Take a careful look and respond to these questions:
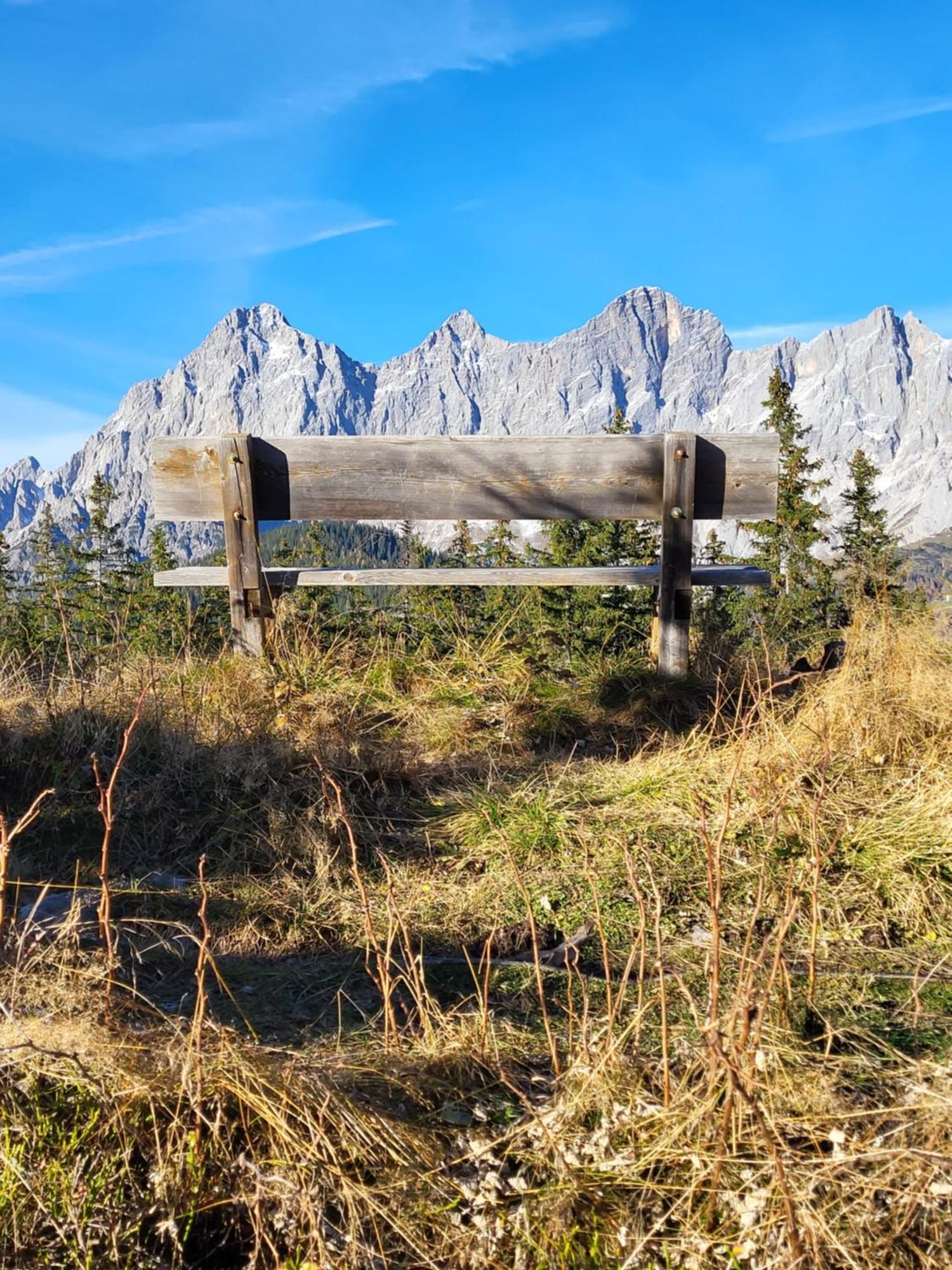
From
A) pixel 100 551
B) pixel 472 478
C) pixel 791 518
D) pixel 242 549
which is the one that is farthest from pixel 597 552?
pixel 100 551

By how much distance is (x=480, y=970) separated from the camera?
2.81 meters

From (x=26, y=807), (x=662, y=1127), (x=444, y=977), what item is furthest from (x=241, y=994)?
(x=26, y=807)

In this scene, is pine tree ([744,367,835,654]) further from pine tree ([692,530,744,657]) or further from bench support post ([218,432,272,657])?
bench support post ([218,432,272,657])

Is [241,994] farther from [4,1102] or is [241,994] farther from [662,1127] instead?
[662,1127]

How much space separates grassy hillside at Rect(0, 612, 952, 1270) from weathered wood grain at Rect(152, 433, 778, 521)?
90 cm

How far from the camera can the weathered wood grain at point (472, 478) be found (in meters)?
5.05

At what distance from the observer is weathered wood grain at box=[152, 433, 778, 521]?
5.05m

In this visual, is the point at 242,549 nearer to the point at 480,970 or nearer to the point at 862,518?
the point at 480,970

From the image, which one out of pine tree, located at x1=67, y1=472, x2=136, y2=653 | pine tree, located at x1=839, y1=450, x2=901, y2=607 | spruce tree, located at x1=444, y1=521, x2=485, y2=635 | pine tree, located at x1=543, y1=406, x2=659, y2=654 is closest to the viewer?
spruce tree, located at x1=444, y1=521, x2=485, y2=635

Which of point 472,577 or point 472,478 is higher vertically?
point 472,478

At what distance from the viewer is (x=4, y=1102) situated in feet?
6.16

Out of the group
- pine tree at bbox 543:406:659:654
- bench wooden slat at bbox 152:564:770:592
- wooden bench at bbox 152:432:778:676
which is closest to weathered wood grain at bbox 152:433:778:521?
wooden bench at bbox 152:432:778:676

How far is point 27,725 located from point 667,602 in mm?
3469

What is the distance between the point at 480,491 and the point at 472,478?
0.09 meters
